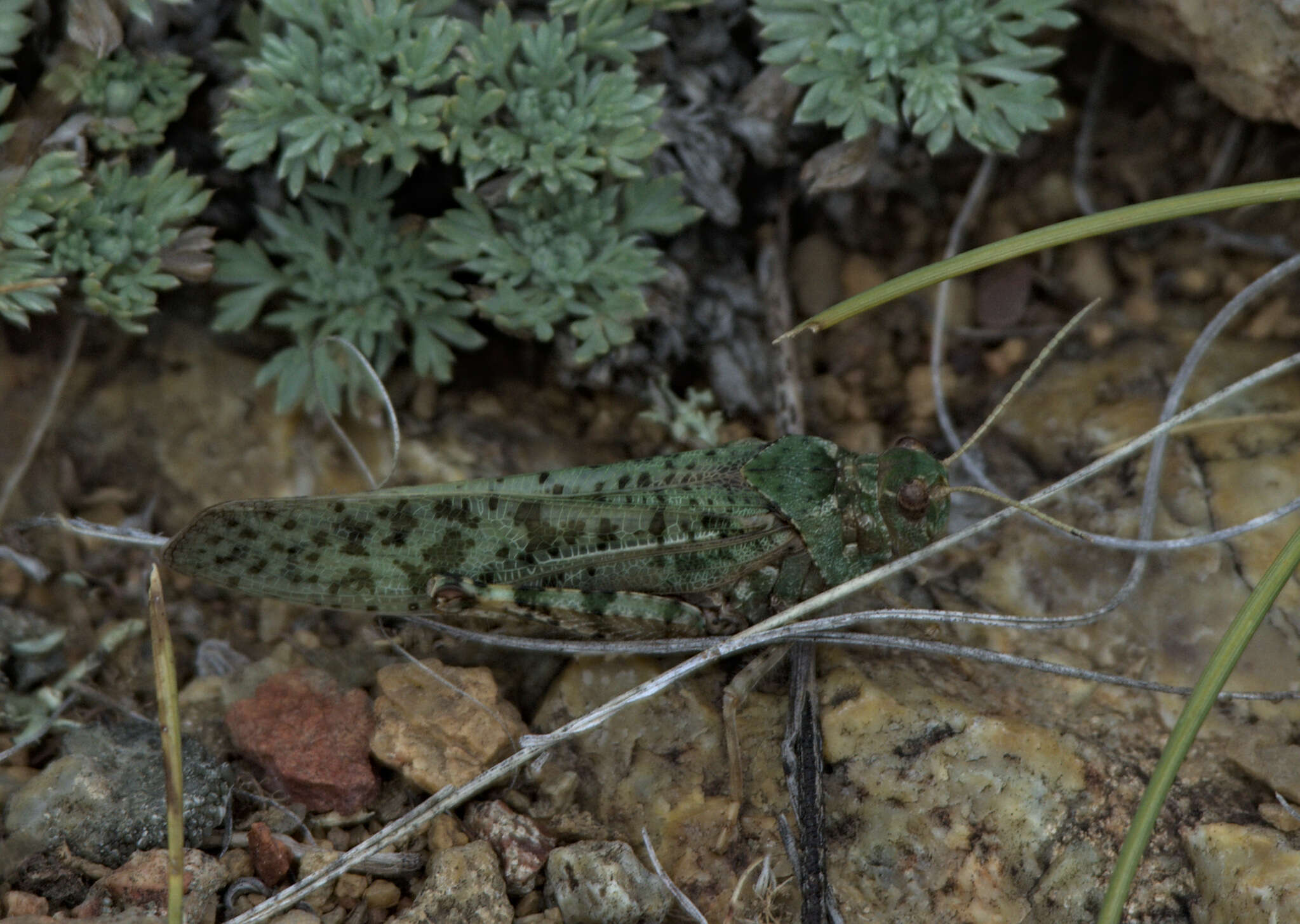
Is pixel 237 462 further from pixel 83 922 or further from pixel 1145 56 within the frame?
pixel 1145 56

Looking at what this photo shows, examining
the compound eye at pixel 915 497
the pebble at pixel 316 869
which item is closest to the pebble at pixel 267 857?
the pebble at pixel 316 869

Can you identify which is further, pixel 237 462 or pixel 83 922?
pixel 237 462

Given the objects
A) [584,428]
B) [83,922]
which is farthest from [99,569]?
[584,428]

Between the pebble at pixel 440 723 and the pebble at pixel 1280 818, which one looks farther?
the pebble at pixel 440 723

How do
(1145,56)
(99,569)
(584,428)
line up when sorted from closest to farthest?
1. (99,569)
2. (584,428)
3. (1145,56)

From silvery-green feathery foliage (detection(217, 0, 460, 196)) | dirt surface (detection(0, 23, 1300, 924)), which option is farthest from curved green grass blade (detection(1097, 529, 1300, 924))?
silvery-green feathery foliage (detection(217, 0, 460, 196))

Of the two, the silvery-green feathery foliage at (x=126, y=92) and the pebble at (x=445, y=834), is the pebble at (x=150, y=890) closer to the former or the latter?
the pebble at (x=445, y=834)

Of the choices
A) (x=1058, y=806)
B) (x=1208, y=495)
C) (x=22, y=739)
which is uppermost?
(x=1208, y=495)
